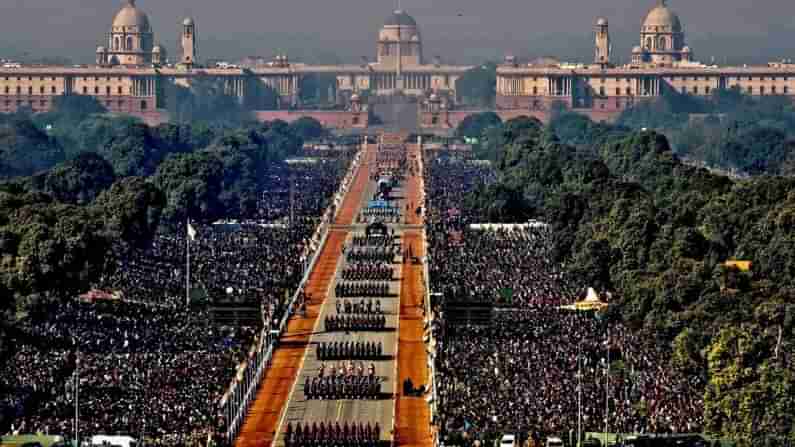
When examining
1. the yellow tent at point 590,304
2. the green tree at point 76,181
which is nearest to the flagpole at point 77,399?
the yellow tent at point 590,304

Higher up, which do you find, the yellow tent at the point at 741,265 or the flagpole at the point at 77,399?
the yellow tent at the point at 741,265

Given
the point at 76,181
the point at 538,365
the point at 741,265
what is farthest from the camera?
the point at 76,181

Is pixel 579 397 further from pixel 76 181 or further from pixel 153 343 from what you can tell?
pixel 76 181

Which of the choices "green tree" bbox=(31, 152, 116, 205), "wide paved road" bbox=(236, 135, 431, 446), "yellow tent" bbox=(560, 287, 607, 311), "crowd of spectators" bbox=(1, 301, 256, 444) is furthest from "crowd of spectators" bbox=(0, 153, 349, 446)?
"green tree" bbox=(31, 152, 116, 205)

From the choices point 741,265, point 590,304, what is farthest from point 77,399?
point 741,265

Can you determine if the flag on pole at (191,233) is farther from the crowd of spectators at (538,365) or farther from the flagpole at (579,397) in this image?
the flagpole at (579,397)

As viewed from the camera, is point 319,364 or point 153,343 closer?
point 319,364

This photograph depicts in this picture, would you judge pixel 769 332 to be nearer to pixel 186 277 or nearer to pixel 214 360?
pixel 214 360
